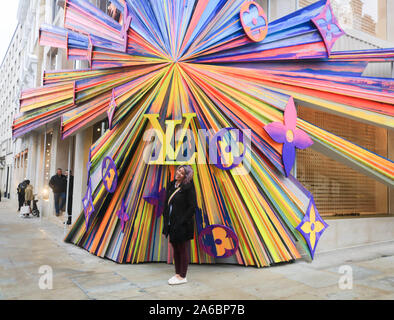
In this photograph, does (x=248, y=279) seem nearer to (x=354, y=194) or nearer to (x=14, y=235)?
(x=354, y=194)

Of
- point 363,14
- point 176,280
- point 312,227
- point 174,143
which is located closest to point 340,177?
point 312,227

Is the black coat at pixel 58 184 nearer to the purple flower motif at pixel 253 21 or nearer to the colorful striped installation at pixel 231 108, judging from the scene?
the colorful striped installation at pixel 231 108

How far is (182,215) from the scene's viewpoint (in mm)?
4820

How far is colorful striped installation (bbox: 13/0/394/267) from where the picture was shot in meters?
5.77

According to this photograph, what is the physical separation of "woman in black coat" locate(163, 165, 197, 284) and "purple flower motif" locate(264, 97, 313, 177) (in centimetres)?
176

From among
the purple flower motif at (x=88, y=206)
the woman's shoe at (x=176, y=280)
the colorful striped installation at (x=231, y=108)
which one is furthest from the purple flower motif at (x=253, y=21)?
the purple flower motif at (x=88, y=206)

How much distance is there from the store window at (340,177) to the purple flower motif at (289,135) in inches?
51.0

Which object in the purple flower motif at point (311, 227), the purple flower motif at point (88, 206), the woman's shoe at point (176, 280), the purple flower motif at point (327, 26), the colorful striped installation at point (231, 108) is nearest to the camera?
the woman's shoe at point (176, 280)

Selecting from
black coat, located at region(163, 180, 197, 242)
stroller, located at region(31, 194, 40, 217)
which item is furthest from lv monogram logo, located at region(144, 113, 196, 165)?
stroller, located at region(31, 194, 40, 217)

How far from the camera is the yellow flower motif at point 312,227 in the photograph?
5918 millimetres

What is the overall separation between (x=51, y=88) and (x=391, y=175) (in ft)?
26.8

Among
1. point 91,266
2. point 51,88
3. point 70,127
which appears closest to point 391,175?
point 91,266

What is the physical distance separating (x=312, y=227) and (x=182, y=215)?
253 cm

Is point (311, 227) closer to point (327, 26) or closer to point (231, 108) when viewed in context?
point (231, 108)
